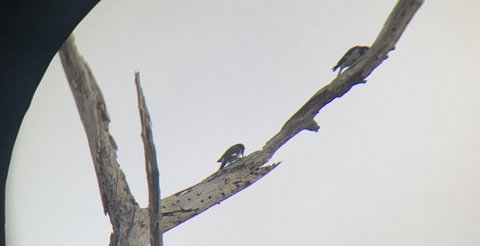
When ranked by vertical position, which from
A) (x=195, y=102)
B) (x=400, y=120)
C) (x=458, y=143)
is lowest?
(x=458, y=143)

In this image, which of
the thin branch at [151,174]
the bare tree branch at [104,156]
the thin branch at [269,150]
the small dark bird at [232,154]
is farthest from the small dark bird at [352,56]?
the bare tree branch at [104,156]

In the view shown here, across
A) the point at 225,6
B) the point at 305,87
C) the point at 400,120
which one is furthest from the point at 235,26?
the point at 400,120

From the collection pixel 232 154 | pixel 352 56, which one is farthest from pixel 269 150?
pixel 352 56

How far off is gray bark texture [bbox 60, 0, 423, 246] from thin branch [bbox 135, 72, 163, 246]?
0.12 feet

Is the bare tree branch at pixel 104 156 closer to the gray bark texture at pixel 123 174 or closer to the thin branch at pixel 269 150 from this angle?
the gray bark texture at pixel 123 174

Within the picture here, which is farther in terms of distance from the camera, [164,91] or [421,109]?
[164,91]

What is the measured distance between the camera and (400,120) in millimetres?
2029

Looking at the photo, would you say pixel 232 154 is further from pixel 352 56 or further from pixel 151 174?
pixel 352 56

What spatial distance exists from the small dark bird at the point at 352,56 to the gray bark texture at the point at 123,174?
0.08 feet

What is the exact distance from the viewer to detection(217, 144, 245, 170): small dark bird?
2146mm

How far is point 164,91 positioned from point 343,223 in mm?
910

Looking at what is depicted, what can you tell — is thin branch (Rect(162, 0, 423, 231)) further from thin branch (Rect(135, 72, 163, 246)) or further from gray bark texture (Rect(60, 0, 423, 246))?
thin branch (Rect(135, 72, 163, 246))

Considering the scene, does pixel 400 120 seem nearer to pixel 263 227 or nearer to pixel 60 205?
pixel 263 227

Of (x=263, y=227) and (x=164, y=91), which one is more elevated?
(x=164, y=91)
